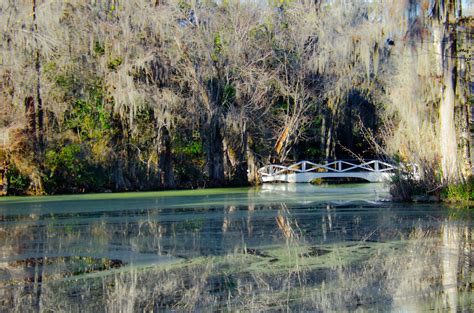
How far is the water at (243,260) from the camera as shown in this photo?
22.8 feet

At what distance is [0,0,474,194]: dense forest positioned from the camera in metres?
25.0

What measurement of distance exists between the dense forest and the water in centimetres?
750

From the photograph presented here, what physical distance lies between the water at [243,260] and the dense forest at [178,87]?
750 cm

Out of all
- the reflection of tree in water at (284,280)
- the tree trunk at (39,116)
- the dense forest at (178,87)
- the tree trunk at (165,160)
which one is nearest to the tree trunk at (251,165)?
the dense forest at (178,87)

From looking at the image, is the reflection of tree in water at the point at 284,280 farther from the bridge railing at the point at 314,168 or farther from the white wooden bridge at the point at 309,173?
the bridge railing at the point at 314,168

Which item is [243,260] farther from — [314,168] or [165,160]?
[314,168]

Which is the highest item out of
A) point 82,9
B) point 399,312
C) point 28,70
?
point 82,9

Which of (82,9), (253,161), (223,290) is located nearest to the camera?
(223,290)

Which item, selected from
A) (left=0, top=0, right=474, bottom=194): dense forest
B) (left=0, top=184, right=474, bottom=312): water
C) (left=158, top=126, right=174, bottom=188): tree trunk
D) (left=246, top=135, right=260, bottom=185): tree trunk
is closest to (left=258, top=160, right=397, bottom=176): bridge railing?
(left=246, top=135, right=260, bottom=185): tree trunk

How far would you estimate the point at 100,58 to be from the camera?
27469 millimetres

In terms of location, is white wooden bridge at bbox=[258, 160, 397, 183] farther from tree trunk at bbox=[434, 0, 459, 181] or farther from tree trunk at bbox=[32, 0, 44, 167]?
tree trunk at bbox=[434, 0, 459, 181]

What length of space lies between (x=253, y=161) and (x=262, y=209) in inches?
594

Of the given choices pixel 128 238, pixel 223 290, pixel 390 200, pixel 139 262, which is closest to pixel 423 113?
pixel 390 200

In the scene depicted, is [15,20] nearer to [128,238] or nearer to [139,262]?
[128,238]
